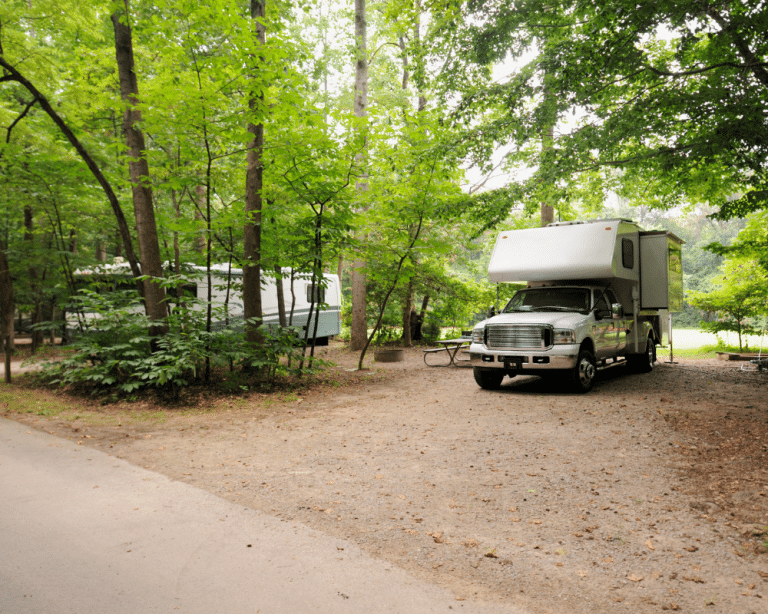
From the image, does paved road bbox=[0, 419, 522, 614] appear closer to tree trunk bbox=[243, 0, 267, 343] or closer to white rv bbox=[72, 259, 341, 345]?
white rv bbox=[72, 259, 341, 345]

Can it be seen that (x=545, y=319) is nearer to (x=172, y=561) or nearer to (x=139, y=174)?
(x=172, y=561)

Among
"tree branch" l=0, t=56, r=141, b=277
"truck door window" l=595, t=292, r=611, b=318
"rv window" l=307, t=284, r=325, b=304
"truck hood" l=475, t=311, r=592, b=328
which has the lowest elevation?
"truck hood" l=475, t=311, r=592, b=328

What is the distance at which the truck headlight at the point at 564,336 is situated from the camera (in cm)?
943

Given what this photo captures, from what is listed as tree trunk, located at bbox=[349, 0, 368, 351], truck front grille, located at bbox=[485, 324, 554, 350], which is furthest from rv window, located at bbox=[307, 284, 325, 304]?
truck front grille, located at bbox=[485, 324, 554, 350]

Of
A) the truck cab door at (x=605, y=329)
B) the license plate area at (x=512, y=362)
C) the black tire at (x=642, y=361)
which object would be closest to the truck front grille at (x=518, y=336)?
the license plate area at (x=512, y=362)

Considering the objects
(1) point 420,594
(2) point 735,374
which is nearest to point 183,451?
(1) point 420,594

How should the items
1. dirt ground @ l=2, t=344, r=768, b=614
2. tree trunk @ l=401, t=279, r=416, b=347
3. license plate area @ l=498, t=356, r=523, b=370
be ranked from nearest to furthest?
dirt ground @ l=2, t=344, r=768, b=614 → license plate area @ l=498, t=356, r=523, b=370 → tree trunk @ l=401, t=279, r=416, b=347

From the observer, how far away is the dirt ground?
3.32 meters

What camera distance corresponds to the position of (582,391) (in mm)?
9789

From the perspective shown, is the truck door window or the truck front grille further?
the truck door window

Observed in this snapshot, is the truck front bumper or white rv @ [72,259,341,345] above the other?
white rv @ [72,259,341,345]

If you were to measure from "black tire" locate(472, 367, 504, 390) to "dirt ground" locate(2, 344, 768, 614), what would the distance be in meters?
0.58

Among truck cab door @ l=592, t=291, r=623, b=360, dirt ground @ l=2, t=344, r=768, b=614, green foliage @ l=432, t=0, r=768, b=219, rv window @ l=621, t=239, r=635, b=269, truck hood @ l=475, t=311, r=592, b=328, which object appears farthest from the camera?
rv window @ l=621, t=239, r=635, b=269

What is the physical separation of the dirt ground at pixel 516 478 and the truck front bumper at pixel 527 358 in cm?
56
